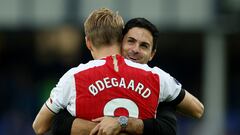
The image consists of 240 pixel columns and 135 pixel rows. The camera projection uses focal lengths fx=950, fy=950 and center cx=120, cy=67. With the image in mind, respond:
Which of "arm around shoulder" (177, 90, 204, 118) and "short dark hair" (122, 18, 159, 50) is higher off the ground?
"short dark hair" (122, 18, 159, 50)

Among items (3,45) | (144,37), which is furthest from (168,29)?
(144,37)

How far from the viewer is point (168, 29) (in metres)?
24.5

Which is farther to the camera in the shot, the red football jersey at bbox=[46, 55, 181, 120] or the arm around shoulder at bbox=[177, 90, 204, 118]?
the arm around shoulder at bbox=[177, 90, 204, 118]

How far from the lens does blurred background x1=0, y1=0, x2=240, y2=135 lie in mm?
23109

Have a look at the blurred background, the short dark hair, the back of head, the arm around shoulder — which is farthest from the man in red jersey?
the blurred background

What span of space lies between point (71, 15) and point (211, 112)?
4.27 m

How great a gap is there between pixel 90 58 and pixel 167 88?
19.2m

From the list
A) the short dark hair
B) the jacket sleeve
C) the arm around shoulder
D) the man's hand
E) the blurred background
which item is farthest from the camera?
the blurred background

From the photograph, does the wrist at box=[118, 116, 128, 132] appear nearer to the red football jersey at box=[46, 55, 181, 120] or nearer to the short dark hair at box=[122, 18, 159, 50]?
the red football jersey at box=[46, 55, 181, 120]

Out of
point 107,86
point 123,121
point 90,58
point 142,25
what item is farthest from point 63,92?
point 90,58

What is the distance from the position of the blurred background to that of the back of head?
15.5 metres

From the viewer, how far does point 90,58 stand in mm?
25266

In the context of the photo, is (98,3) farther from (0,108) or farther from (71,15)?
(0,108)

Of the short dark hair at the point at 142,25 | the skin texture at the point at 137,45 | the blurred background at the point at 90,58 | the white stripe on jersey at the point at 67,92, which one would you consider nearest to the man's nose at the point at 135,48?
the skin texture at the point at 137,45
